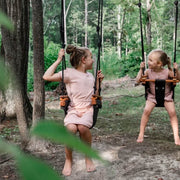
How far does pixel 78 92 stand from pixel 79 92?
1 centimetres

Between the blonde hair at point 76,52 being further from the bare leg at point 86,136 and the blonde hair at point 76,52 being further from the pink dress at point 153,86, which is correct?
the pink dress at point 153,86

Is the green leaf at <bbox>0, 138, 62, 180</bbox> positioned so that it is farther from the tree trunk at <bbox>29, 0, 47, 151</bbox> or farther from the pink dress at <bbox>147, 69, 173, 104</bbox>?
the pink dress at <bbox>147, 69, 173, 104</bbox>

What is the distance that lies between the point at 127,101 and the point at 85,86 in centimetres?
472

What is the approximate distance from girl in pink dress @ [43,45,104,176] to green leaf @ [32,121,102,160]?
8.28 feet

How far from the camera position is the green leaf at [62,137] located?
257 mm

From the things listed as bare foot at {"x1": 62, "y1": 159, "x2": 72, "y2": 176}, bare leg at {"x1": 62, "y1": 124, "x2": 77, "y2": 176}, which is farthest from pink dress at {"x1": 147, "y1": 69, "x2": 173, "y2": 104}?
bare foot at {"x1": 62, "y1": 159, "x2": 72, "y2": 176}

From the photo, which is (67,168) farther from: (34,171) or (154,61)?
(34,171)

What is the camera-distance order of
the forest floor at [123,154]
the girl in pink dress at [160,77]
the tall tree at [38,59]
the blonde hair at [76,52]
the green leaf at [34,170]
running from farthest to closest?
the girl in pink dress at [160,77] → the tall tree at [38,59] → the blonde hair at [76,52] → the forest floor at [123,154] → the green leaf at [34,170]

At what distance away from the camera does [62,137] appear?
257 millimetres

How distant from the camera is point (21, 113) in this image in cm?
318

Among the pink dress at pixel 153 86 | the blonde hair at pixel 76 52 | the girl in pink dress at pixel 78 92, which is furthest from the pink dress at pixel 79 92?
the pink dress at pixel 153 86

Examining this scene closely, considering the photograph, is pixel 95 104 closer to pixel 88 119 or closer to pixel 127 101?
pixel 88 119

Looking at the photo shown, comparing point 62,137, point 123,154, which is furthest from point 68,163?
point 62,137

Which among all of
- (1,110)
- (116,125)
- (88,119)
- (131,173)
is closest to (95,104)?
(88,119)
